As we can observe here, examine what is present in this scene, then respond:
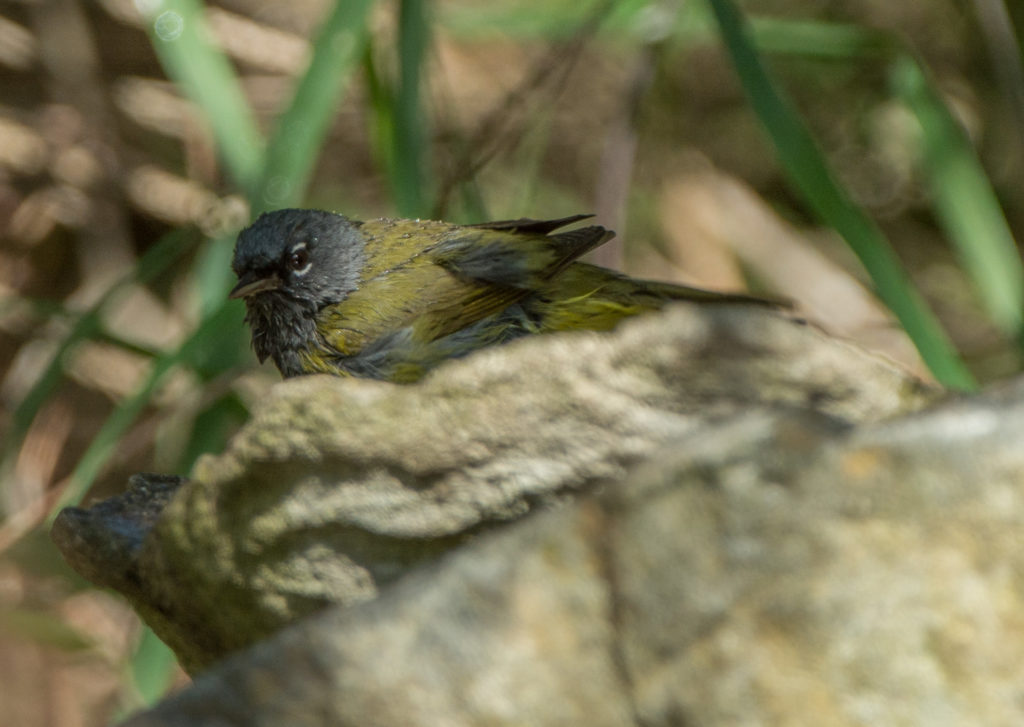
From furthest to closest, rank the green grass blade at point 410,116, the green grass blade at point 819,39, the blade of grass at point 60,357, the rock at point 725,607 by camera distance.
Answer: the green grass blade at point 819,39
the blade of grass at point 60,357
the green grass blade at point 410,116
the rock at point 725,607

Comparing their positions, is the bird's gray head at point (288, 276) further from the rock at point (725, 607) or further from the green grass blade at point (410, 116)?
the rock at point (725, 607)

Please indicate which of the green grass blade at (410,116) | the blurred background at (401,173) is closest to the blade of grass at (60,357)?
the blurred background at (401,173)

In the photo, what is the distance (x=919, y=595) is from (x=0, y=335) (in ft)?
17.9

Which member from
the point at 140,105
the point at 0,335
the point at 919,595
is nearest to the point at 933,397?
the point at 919,595

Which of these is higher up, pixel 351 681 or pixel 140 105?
pixel 140 105

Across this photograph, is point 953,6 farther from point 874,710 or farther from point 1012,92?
point 874,710

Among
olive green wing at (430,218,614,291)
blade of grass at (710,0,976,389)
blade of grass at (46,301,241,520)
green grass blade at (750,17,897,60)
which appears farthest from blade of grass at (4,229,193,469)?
green grass blade at (750,17,897,60)

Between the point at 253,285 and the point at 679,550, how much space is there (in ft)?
5.71

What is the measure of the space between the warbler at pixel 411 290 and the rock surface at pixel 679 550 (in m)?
0.86

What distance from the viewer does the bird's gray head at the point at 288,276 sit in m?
2.84

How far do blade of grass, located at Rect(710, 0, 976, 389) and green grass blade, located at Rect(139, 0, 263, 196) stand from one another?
1376 mm

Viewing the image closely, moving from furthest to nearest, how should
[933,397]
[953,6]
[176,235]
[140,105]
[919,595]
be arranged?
[953,6], [140,105], [176,235], [933,397], [919,595]

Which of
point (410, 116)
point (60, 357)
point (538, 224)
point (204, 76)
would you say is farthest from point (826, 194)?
point (60, 357)

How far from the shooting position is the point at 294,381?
163 centimetres
